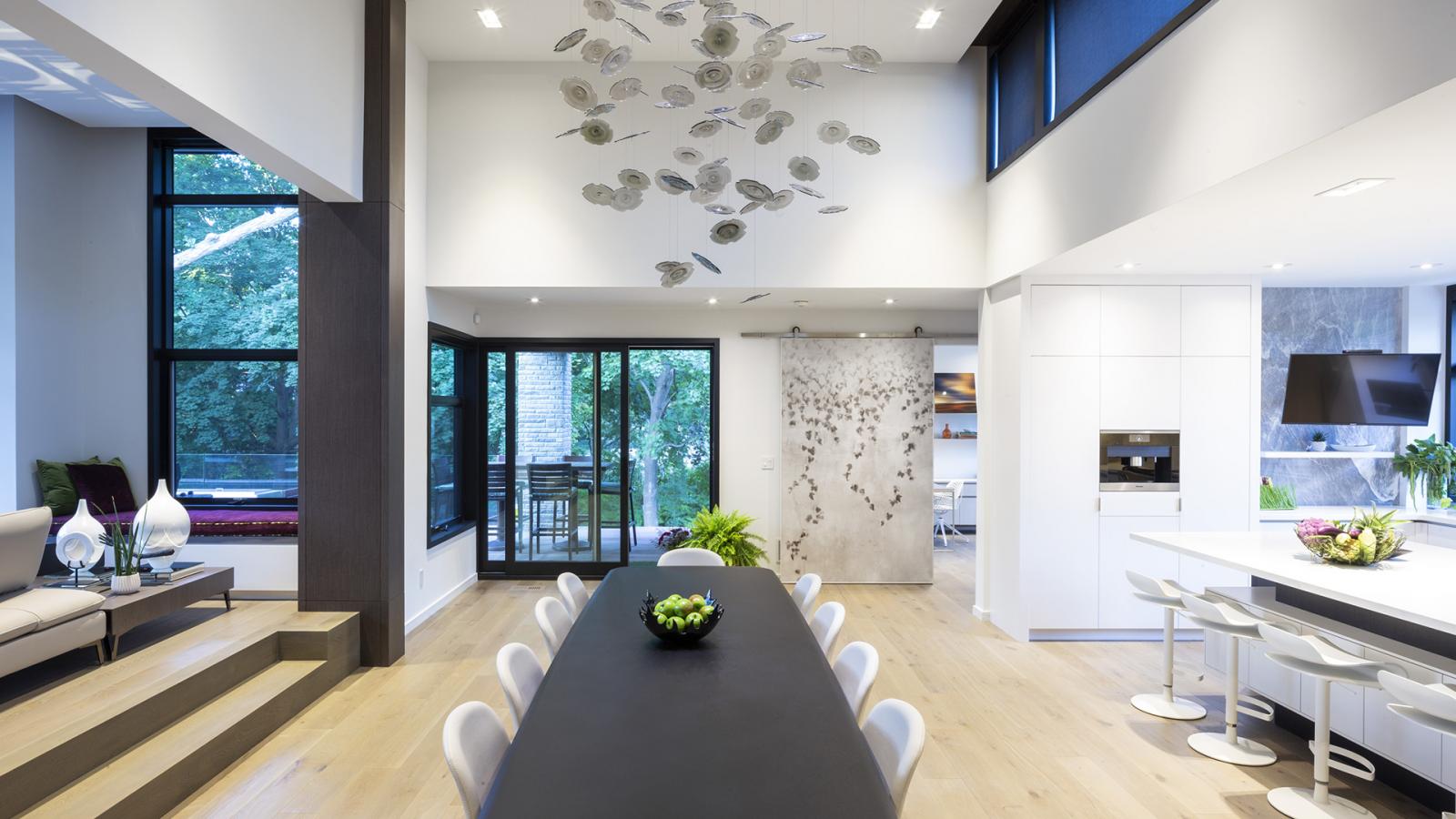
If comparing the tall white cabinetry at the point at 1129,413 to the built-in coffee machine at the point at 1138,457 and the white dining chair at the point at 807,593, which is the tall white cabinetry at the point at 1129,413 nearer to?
the built-in coffee machine at the point at 1138,457

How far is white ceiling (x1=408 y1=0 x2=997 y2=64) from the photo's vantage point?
4570mm

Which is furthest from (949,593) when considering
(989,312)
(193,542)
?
(193,542)

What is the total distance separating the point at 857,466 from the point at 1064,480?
193 centimetres

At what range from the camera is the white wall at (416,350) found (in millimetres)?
4789

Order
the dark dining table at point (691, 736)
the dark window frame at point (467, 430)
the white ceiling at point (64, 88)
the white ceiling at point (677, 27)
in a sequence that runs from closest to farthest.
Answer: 1. the dark dining table at point (691, 736)
2. the white ceiling at point (64, 88)
3. the white ceiling at point (677, 27)
4. the dark window frame at point (467, 430)

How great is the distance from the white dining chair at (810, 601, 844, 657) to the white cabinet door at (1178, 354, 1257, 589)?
316cm

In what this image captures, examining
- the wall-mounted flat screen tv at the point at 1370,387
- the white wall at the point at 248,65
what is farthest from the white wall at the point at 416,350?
the wall-mounted flat screen tv at the point at 1370,387

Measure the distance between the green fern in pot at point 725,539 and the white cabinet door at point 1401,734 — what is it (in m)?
3.76

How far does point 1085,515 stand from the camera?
4.85 meters

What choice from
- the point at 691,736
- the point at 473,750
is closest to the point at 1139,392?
the point at 691,736

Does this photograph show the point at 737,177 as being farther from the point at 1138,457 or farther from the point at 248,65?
the point at 1138,457

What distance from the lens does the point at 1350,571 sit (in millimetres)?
3029

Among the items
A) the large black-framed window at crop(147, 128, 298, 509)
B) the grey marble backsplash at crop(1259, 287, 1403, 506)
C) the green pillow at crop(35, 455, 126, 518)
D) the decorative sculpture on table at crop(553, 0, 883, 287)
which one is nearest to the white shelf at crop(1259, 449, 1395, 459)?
the grey marble backsplash at crop(1259, 287, 1403, 506)

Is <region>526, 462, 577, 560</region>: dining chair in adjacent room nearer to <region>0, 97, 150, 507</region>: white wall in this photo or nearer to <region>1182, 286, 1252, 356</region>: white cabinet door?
<region>0, 97, 150, 507</region>: white wall
